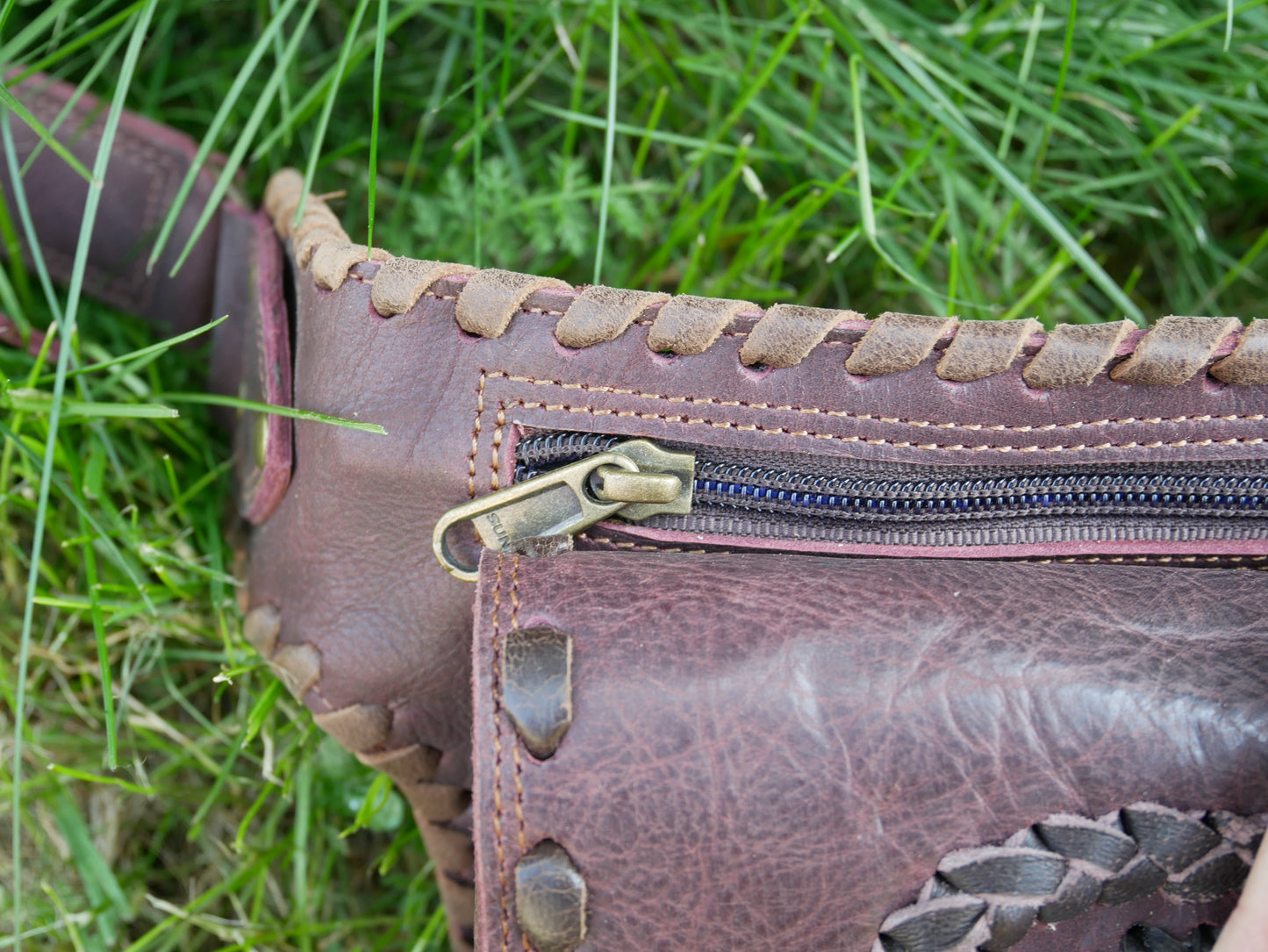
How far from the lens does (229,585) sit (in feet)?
5.60

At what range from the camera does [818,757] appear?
1.04m

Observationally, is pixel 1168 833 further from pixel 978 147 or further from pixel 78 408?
pixel 78 408

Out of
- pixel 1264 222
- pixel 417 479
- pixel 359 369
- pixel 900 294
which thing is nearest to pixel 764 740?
pixel 417 479

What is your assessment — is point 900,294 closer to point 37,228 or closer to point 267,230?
point 267,230

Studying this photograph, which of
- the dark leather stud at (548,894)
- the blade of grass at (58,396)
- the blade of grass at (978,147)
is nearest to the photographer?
the dark leather stud at (548,894)

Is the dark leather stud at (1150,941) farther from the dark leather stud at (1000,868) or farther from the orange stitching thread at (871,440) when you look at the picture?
the orange stitching thread at (871,440)

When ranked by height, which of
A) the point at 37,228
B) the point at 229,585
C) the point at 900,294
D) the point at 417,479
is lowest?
the point at 229,585

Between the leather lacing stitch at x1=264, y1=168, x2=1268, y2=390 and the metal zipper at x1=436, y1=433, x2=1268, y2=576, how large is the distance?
0.44 ft

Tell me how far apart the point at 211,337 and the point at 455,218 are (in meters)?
0.55

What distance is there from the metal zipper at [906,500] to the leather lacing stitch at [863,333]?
134mm

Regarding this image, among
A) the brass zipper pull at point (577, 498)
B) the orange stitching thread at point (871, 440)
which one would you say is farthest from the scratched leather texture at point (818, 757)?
the orange stitching thread at point (871, 440)

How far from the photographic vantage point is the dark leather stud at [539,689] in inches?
40.1

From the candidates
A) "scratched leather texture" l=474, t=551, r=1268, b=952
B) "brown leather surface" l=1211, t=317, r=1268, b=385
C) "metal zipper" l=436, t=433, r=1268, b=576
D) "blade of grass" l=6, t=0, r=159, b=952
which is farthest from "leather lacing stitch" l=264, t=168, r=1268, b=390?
"blade of grass" l=6, t=0, r=159, b=952

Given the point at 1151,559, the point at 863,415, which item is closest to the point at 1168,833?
the point at 1151,559
